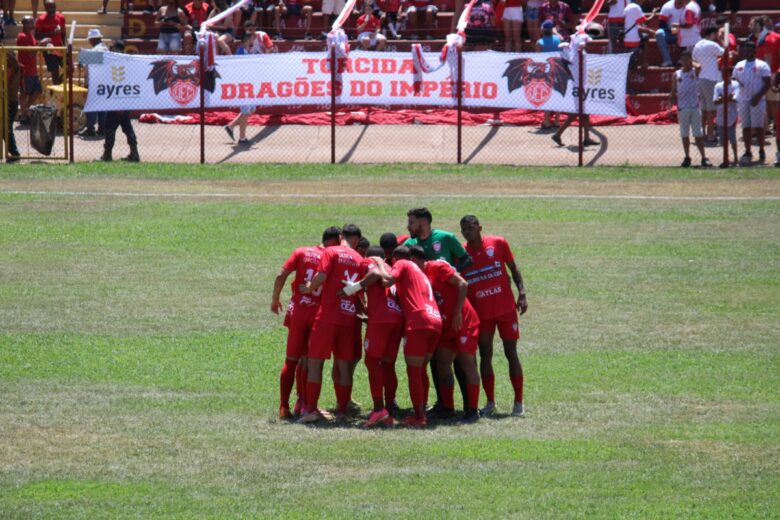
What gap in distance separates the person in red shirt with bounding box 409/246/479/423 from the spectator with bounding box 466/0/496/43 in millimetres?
19045

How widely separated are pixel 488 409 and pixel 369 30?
1969 cm

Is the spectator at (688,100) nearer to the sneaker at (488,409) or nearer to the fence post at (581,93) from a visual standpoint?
the fence post at (581,93)

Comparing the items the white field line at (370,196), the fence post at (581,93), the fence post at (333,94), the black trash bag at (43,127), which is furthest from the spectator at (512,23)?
the black trash bag at (43,127)

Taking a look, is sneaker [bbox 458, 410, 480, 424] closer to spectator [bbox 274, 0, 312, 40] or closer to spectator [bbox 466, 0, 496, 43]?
spectator [bbox 466, 0, 496, 43]

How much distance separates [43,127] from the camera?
2698cm

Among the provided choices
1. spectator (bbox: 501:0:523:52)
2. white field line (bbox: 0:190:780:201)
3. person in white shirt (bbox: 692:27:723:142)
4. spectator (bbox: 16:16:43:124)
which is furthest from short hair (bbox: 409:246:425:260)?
spectator (bbox: 501:0:523:52)

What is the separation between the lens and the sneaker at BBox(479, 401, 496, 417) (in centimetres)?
Result: 1217

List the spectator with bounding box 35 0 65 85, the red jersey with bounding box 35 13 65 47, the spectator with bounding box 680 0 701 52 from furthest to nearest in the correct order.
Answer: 1. the red jersey with bounding box 35 13 65 47
2. the spectator with bounding box 35 0 65 85
3. the spectator with bounding box 680 0 701 52

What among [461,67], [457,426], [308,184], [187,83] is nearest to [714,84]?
[461,67]

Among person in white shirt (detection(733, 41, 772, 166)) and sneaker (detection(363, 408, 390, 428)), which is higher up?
person in white shirt (detection(733, 41, 772, 166))

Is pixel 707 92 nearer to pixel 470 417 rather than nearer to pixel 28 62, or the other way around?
pixel 28 62

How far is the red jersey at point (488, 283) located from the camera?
12117mm

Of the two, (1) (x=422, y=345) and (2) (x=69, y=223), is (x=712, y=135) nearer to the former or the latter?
(2) (x=69, y=223)

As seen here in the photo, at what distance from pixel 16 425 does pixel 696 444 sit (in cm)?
578
